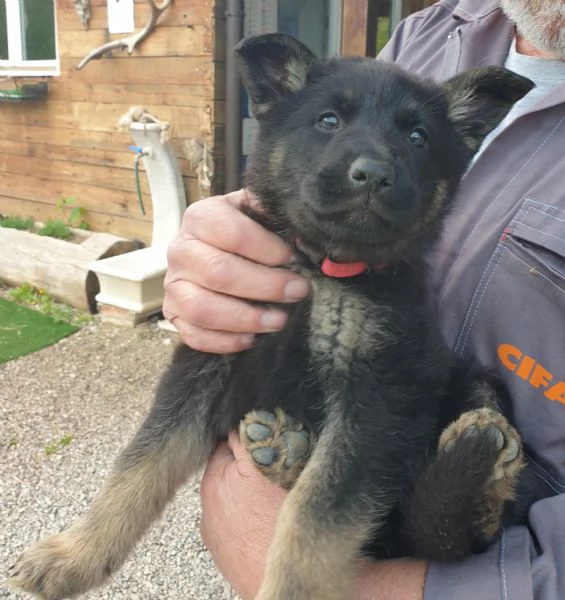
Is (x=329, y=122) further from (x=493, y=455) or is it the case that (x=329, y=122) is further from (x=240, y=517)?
(x=240, y=517)

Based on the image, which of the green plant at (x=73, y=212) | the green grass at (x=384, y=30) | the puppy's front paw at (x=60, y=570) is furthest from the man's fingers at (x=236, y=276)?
the green grass at (x=384, y=30)

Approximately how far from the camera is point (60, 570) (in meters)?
2.06

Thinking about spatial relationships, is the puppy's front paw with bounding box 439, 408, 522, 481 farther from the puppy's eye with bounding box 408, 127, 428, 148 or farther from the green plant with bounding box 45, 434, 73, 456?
the green plant with bounding box 45, 434, 73, 456

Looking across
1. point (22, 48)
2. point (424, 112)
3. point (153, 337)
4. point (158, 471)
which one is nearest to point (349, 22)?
point (153, 337)

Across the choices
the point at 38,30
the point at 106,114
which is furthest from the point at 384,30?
the point at 38,30

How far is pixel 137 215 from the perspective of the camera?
24.5 ft

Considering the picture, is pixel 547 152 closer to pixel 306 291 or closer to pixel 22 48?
pixel 306 291

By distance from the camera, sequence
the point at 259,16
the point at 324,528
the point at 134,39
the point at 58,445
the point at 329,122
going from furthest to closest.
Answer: the point at 259,16, the point at 134,39, the point at 58,445, the point at 329,122, the point at 324,528

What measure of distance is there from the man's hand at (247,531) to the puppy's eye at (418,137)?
1.07 meters

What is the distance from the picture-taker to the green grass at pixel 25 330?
607 centimetres

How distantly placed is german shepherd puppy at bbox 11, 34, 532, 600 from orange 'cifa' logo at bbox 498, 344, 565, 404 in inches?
3.9

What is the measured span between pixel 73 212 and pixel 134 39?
218 cm

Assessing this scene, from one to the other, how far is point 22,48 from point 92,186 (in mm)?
2278

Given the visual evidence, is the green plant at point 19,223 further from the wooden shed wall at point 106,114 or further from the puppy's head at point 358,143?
the puppy's head at point 358,143
